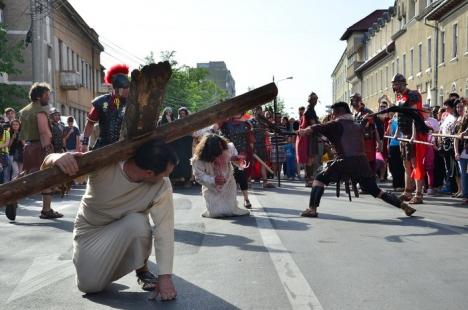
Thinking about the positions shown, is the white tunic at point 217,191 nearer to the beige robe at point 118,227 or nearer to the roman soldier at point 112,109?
the roman soldier at point 112,109

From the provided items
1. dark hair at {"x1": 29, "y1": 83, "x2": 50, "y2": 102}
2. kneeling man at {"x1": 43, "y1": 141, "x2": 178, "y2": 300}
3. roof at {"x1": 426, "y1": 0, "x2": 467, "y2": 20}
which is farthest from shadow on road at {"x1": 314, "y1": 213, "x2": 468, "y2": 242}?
roof at {"x1": 426, "y1": 0, "x2": 467, "y2": 20}

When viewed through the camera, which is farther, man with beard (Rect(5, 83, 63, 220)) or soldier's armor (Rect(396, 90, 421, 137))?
soldier's armor (Rect(396, 90, 421, 137))

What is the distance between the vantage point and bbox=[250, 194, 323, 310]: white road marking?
4957mm

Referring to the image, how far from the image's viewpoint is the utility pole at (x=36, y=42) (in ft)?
85.0

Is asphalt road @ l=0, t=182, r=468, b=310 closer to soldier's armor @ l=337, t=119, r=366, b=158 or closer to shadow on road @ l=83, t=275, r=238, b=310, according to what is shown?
shadow on road @ l=83, t=275, r=238, b=310

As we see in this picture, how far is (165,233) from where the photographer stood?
500 centimetres

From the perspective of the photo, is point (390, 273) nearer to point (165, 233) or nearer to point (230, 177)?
point (165, 233)

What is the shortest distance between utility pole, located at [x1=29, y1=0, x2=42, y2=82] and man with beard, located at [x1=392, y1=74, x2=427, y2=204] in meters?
17.3

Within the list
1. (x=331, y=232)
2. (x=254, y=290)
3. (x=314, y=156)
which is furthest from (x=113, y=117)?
(x=314, y=156)

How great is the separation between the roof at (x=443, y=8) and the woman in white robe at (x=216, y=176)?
27104mm

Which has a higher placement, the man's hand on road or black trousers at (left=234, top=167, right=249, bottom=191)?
black trousers at (left=234, top=167, right=249, bottom=191)

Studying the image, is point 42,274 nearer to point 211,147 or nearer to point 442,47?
point 211,147

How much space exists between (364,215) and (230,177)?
2.00 metres

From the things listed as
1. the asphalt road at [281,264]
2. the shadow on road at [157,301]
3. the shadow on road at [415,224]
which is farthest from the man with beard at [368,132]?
the shadow on road at [157,301]
